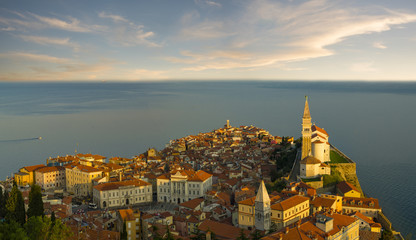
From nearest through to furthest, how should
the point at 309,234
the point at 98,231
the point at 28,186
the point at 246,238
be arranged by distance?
the point at 309,234
the point at 246,238
the point at 98,231
the point at 28,186

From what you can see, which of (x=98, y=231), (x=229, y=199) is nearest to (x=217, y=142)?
(x=229, y=199)

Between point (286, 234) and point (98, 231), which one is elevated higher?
point (286, 234)

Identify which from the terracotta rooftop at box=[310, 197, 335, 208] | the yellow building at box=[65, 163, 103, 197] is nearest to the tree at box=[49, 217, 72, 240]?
the terracotta rooftop at box=[310, 197, 335, 208]

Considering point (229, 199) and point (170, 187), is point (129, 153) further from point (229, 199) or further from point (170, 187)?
point (229, 199)

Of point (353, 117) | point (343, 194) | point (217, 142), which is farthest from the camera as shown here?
point (353, 117)

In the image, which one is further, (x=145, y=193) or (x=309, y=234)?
(x=145, y=193)

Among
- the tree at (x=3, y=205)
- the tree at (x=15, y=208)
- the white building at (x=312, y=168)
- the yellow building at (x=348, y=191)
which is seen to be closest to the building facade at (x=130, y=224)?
the tree at (x=15, y=208)

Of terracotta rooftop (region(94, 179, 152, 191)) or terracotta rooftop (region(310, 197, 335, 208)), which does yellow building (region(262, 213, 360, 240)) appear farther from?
terracotta rooftop (region(94, 179, 152, 191))
